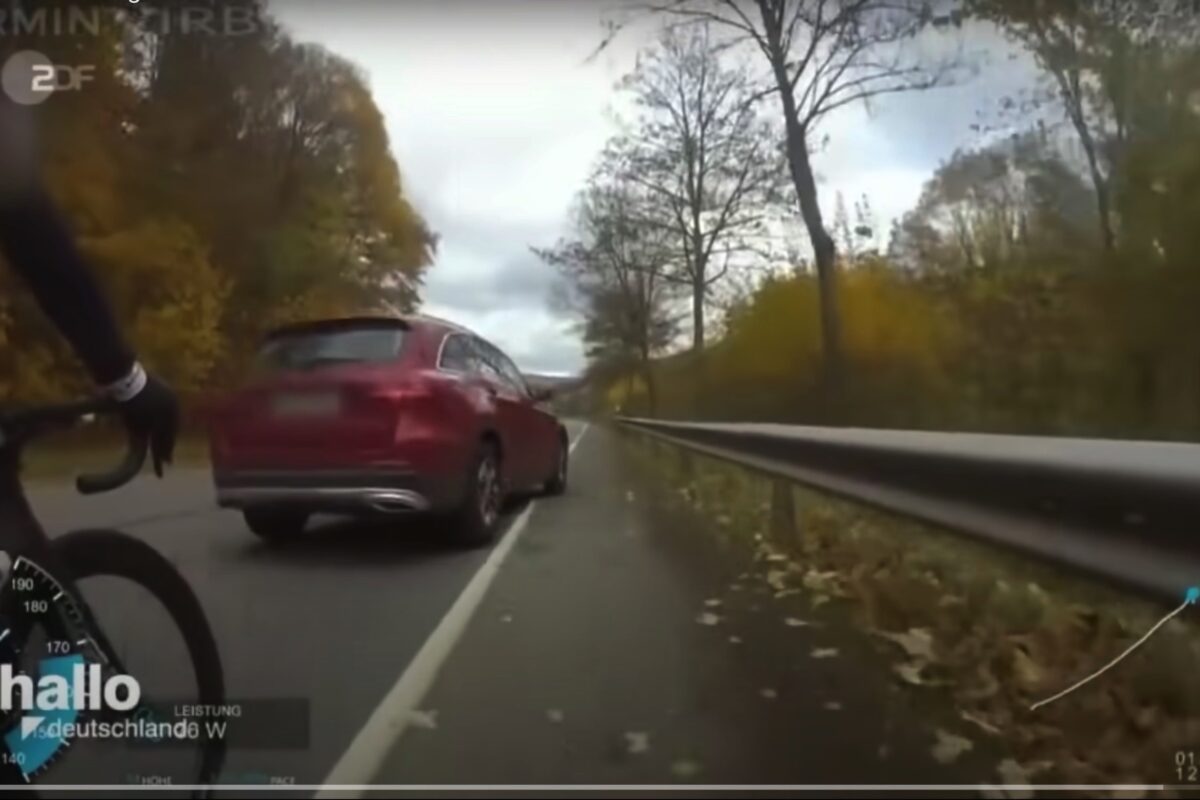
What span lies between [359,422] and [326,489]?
28cm

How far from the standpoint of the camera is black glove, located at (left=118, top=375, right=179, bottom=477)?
262 centimetres

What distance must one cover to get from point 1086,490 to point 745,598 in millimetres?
2294

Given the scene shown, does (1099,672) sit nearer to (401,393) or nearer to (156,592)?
(156,592)

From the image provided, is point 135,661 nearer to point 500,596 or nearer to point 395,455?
point 395,455

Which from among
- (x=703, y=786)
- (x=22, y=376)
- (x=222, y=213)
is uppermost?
(x=222, y=213)

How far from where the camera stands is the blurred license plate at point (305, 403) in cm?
357

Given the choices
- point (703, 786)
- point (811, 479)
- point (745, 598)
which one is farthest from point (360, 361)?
point (811, 479)

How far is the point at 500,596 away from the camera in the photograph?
15.9 feet

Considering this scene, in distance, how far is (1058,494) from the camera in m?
3.12

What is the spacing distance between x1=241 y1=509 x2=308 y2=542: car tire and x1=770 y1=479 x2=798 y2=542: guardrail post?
12.6 feet

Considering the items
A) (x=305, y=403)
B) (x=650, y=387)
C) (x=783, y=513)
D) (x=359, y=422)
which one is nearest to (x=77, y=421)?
(x=305, y=403)

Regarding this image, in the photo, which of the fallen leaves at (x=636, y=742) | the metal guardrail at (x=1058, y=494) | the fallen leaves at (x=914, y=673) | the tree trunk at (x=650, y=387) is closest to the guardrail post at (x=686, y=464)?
the tree trunk at (x=650, y=387)

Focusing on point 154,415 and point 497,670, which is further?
point 497,670
